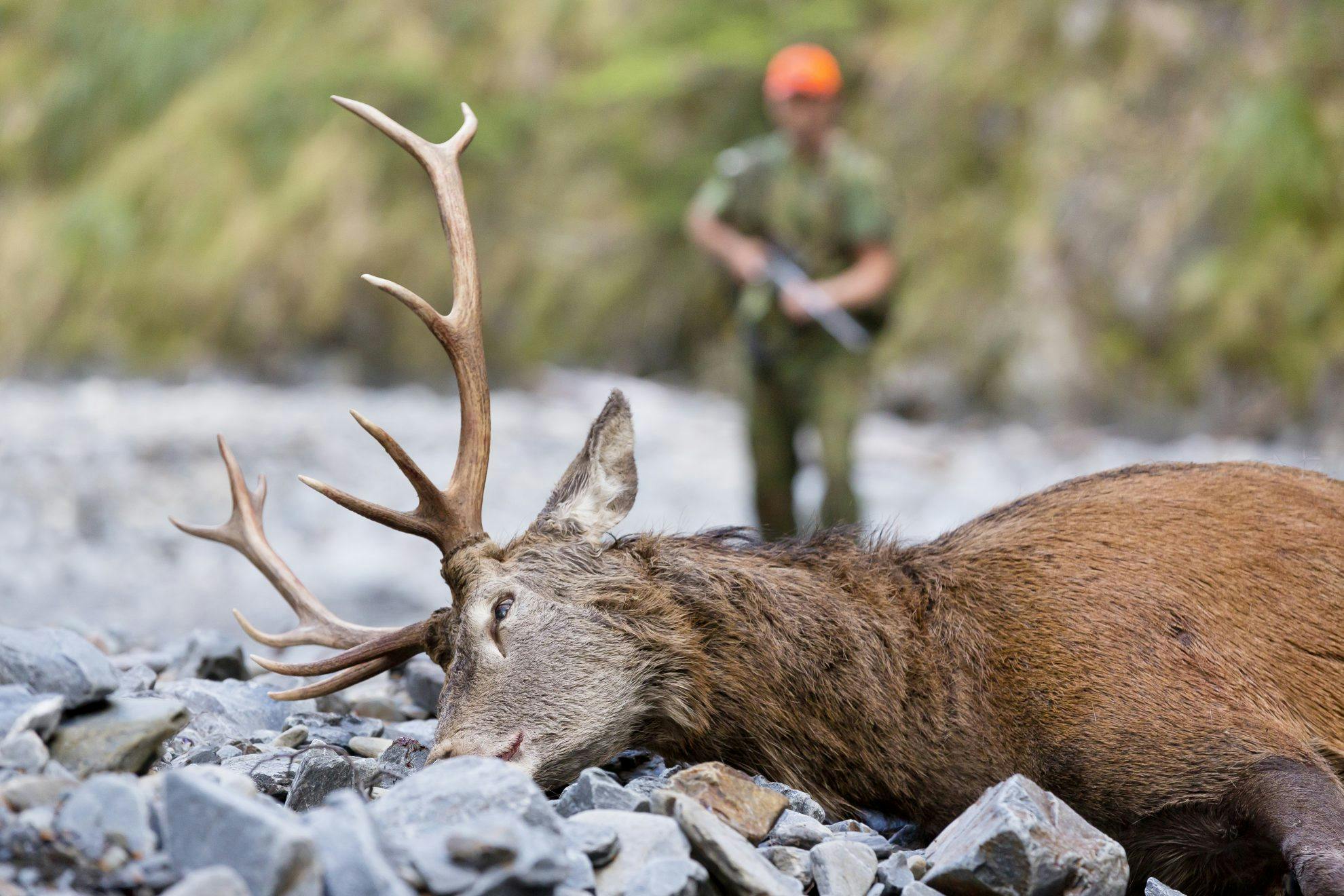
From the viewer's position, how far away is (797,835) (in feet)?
11.0

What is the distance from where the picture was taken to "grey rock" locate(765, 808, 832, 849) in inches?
132

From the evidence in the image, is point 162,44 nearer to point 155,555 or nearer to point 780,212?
point 155,555

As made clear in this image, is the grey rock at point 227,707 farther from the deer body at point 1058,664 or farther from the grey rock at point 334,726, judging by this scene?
the deer body at point 1058,664

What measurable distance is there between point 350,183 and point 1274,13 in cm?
1061

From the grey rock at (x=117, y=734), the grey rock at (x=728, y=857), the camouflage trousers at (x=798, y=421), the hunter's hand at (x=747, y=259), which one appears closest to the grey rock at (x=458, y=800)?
the grey rock at (x=728, y=857)

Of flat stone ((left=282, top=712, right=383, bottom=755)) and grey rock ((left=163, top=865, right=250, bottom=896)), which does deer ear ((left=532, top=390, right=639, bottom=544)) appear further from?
grey rock ((left=163, top=865, right=250, bottom=896))

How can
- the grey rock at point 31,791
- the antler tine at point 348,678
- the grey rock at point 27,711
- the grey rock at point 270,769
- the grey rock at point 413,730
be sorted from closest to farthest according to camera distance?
1. the grey rock at point 31,791
2. the grey rock at point 27,711
3. the grey rock at point 270,769
4. the antler tine at point 348,678
5. the grey rock at point 413,730

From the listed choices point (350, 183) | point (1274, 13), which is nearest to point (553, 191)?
point (350, 183)

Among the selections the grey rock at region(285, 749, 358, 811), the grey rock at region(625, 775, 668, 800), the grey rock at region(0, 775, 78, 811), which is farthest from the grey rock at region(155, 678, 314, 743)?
the grey rock at region(0, 775, 78, 811)

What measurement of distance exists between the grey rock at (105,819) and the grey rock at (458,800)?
0.43 meters

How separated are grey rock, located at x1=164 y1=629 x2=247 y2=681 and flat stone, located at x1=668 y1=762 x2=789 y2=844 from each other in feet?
7.85

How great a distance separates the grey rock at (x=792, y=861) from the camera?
126 inches

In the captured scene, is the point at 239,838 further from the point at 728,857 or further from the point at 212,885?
the point at 728,857

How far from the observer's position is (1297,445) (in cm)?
1109
